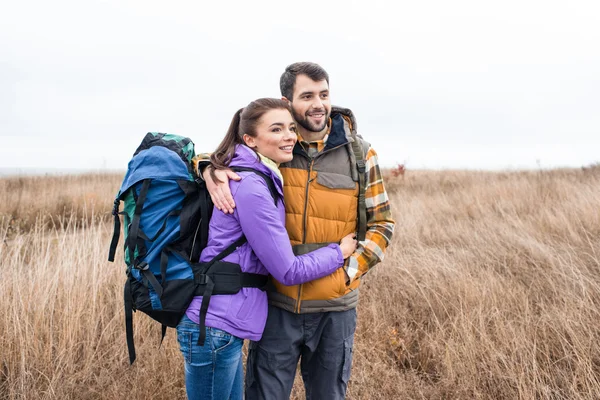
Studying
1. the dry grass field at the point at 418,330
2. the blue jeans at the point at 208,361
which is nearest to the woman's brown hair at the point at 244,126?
the blue jeans at the point at 208,361

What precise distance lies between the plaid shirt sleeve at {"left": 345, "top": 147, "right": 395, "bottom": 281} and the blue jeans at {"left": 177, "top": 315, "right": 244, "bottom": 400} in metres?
0.72

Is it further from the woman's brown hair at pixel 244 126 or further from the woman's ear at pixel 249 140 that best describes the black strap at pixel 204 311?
the woman's ear at pixel 249 140

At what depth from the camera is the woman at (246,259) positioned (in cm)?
148

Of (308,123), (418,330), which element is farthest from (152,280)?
(418,330)

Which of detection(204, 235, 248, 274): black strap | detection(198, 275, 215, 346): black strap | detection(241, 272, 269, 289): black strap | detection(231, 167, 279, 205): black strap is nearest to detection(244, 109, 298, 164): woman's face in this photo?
detection(231, 167, 279, 205): black strap

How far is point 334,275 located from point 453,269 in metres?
2.90

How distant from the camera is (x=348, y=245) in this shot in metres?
1.80

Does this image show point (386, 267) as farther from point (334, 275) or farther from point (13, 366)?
point (13, 366)

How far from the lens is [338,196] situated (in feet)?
6.04

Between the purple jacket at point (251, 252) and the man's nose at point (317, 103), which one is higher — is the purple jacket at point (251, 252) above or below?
below

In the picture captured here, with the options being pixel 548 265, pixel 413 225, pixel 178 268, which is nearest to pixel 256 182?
pixel 178 268

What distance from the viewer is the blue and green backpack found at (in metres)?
1.48

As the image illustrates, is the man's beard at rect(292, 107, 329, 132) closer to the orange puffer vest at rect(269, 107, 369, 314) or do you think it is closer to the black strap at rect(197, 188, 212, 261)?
the orange puffer vest at rect(269, 107, 369, 314)

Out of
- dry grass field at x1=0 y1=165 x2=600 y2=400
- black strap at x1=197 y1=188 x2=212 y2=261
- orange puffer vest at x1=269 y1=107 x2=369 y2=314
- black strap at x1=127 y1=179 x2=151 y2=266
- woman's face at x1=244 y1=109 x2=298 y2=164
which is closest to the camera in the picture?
black strap at x1=127 y1=179 x2=151 y2=266
